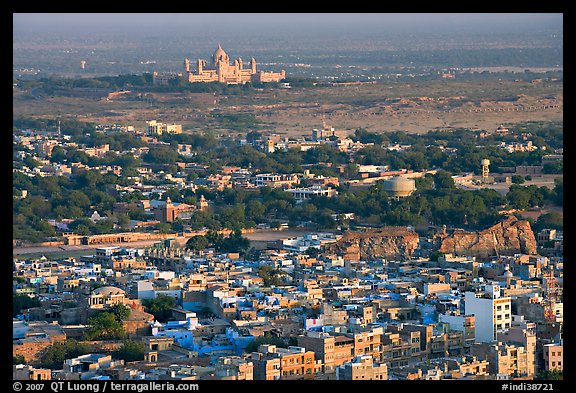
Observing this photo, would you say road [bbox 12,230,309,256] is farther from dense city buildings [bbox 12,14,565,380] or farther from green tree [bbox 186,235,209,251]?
green tree [bbox 186,235,209,251]

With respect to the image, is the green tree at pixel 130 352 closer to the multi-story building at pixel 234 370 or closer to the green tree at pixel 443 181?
the multi-story building at pixel 234 370

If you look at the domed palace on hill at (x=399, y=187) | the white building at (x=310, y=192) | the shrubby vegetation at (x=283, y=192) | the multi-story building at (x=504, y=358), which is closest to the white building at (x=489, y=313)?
the multi-story building at (x=504, y=358)

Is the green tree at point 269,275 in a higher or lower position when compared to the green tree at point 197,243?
higher

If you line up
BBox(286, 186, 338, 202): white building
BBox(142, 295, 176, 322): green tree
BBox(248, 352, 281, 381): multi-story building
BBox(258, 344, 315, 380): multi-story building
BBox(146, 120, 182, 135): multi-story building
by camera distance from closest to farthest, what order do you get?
BBox(248, 352, 281, 381): multi-story building < BBox(258, 344, 315, 380): multi-story building < BBox(142, 295, 176, 322): green tree < BBox(286, 186, 338, 202): white building < BBox(146, 120, 182, 135): multi-story building

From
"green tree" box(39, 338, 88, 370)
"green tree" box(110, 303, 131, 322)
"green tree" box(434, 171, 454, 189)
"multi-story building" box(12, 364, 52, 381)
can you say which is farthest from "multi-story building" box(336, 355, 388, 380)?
"green tree" box(434, 171, 454, 189)

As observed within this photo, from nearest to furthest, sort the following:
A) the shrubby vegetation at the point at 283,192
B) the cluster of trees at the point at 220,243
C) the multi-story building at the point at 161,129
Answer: the cluster of trees at the point at 220,243
the shrubby vegetation at the point at 283,192
the multi-story building at the point at 161,129

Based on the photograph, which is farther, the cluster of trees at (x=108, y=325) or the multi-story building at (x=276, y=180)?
the multi-story building at (x=276, y=180)

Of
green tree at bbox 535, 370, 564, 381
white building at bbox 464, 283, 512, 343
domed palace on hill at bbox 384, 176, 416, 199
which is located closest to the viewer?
green tree at bbox 535, 370, 564, 381
